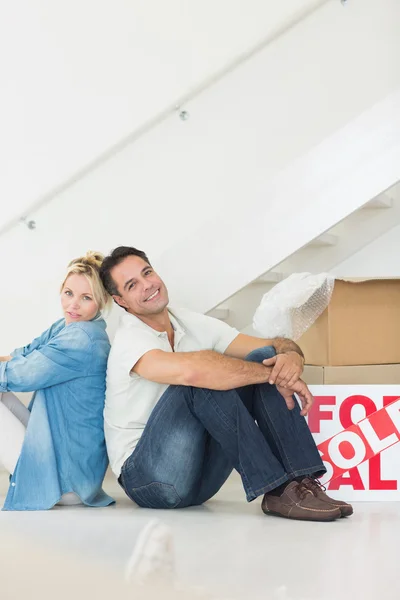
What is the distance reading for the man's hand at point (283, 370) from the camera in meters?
2.16

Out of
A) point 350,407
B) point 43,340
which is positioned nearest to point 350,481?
point 350,407

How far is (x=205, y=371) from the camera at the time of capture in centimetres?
212

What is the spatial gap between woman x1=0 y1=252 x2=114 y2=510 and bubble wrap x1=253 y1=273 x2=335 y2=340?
524mm

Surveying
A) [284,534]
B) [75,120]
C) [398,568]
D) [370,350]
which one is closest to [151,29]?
[75,120]

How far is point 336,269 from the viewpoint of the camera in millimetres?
4039

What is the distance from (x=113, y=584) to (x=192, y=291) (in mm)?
1625

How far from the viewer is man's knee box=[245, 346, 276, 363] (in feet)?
7.46

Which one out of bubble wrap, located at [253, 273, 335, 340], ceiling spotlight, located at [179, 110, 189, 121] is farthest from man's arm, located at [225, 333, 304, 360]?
ceiling spotlight, located at [179, 110, 189, 121]

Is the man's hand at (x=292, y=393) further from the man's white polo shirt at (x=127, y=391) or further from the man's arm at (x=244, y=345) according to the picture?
the man's white polo shirt at (x=127, y=391)

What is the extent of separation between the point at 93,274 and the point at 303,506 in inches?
37.0

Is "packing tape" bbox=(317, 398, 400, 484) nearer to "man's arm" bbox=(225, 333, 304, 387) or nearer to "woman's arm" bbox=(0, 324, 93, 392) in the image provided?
"man's arm" bbox=(225, 333, 304, 387)

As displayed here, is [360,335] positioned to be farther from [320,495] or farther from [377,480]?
[320,495]

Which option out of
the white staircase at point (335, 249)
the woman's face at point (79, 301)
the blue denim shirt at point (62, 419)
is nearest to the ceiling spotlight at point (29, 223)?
the woman's face at point (79, 301)

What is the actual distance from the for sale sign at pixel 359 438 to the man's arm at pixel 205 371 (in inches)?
17.0
